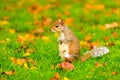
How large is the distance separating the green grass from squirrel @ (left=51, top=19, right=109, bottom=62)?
9 cm

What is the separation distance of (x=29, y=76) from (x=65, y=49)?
0.79 meters

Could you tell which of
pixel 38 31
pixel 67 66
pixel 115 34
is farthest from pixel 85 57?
pixel 38 31

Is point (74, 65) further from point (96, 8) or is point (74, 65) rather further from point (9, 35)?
point (96, 8)

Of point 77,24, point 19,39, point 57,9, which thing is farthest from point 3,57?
point 57,9

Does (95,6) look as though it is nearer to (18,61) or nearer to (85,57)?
(85,57)

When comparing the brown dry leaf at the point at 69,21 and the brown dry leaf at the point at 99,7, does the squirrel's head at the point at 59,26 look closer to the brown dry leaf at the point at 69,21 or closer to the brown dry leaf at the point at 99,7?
the brown dry leaf at the point at 69,21

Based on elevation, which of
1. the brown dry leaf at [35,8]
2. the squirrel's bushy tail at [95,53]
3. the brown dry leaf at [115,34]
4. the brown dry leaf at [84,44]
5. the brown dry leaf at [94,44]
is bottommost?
the brown dry leaf at [35,8]

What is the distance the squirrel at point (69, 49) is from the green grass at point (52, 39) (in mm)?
93

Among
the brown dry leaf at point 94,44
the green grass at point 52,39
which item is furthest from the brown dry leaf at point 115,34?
the brown dry leaf at point 94,44

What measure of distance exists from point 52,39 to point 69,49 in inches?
68.8

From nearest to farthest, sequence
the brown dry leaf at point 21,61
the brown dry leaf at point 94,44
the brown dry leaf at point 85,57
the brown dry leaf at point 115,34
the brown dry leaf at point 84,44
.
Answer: the brown dry leaf at point 21,61 → the brown dry leaf at point 85,57 → the brown dry leaf at point 94,44 → the brown dry leaf at point 84,44 → the brown dry leaf at point 115,34

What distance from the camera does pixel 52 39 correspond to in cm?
782

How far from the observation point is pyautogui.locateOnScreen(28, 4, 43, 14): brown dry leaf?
34.8 feet

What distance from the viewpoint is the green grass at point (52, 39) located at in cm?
570
